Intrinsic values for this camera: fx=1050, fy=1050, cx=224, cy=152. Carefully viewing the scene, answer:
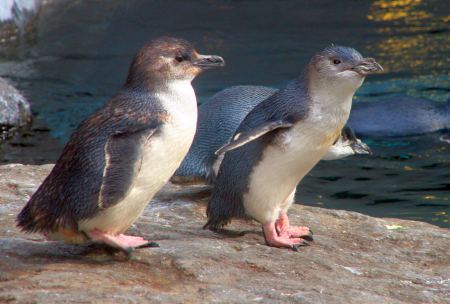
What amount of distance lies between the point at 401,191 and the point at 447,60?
3.73m

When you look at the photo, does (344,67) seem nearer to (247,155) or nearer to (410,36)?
(247,155)

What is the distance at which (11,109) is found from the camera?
9.29 m

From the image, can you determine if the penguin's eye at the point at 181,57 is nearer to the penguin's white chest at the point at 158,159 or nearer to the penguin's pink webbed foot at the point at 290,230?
the penguin's white chest at the point at 158,159

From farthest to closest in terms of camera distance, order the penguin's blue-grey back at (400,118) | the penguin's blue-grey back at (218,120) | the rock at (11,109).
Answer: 1. the penguin's blue-grey back at (400,118)
2. the rock at (11,109)
3. the penguin's blue-grey back at (218,120)

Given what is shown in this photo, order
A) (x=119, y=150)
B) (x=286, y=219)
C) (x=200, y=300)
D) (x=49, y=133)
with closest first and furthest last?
(x=200, y=300)
(x=119, y=150)
(x=286, y=219)
(x=49, y=133)

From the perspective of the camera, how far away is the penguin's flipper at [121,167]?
389 centimetres

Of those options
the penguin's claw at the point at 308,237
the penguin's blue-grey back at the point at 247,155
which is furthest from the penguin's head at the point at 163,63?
the penguin's claw at the point at 308,237

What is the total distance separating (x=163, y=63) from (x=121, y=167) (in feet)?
1.58

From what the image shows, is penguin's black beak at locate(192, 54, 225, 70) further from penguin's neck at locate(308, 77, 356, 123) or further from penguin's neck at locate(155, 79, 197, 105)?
penguin's neck at locate(308, 77, 356, 123)

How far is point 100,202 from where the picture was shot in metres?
3.89

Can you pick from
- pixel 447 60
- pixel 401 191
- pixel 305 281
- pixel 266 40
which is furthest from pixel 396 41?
pixel 305 281

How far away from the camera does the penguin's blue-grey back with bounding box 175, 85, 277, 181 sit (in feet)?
19.8

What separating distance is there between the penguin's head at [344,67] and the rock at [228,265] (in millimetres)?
757

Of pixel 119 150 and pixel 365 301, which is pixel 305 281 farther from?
pixel 119 150
